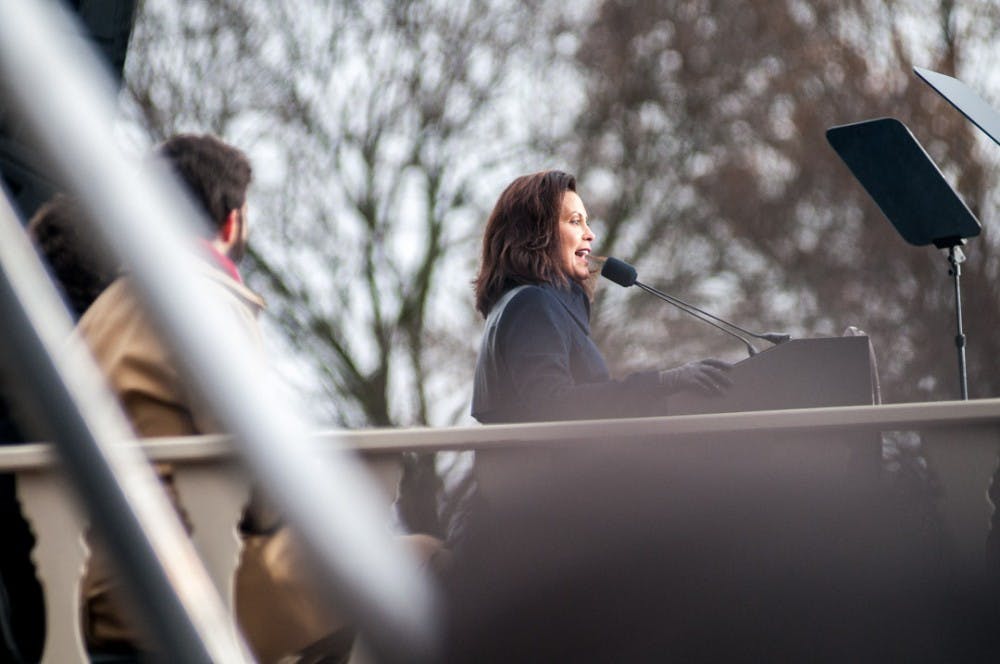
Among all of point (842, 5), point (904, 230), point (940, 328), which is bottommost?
point (940, 328)

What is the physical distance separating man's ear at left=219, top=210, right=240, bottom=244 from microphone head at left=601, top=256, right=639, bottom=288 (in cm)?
113

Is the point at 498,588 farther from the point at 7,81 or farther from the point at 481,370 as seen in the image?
the point at 7,81

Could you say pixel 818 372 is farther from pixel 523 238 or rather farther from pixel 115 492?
pixel 115 492

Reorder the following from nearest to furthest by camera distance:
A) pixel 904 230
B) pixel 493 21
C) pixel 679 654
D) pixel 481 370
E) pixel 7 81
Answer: pixel 7 81 → pixel 679 654 → pixel 481 370 → pixel 904 230 → pixel 493 21

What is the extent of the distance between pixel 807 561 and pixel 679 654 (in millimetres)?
235

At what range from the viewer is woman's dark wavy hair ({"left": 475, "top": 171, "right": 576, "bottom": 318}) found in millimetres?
3277

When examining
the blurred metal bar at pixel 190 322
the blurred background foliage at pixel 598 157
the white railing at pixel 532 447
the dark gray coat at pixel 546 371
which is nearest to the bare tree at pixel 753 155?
the blurred background foliage at pixel 598 157

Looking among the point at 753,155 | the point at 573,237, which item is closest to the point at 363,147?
the point at 753,155

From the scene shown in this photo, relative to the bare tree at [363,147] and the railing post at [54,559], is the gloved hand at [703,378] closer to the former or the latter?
the railing post at [54,559]

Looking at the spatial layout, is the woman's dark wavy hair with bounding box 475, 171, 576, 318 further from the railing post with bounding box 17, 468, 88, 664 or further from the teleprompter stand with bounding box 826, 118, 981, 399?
the railing post with bounding box 17, 468, 88, 664

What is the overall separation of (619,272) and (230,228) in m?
1.18

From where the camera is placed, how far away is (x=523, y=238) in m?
3.31

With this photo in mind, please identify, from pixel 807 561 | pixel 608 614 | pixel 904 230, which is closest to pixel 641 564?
pixel 608 614

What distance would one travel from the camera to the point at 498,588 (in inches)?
85.7
